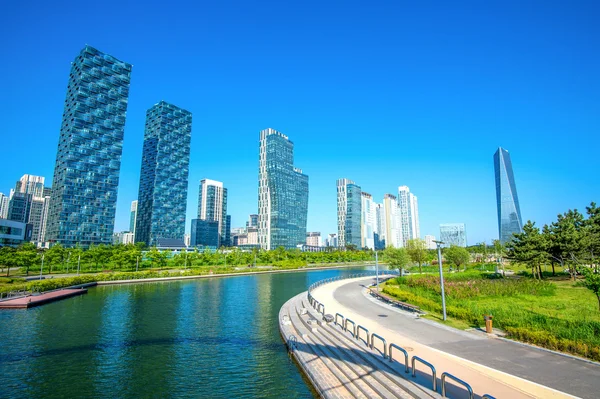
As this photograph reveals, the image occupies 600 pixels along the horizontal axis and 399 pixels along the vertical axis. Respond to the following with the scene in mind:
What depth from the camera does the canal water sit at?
578 inches

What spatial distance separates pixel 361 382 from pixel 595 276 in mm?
17034

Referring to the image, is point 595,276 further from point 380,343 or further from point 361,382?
point 361,382

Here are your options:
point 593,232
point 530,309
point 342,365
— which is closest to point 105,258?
point 342,365

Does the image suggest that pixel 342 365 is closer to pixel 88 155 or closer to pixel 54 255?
pixel 54 255

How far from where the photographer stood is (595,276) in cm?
1975

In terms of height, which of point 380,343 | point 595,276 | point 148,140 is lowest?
point 380,343

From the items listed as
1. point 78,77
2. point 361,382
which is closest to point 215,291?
point 361,382

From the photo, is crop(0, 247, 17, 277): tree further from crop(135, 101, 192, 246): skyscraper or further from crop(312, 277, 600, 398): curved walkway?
crop(135, 101, 192, 246): skyscraper

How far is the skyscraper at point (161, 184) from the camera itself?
604 ft

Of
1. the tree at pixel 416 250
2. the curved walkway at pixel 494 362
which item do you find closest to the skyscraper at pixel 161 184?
the tree at pixel 416 250

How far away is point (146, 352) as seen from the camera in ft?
64.2

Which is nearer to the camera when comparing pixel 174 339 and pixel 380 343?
pixel 380 343

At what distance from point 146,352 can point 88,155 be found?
14418 cm

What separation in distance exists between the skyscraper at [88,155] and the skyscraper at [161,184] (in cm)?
4063
